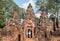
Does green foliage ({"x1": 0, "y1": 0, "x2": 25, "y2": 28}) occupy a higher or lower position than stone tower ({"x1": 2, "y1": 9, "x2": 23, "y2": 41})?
higher

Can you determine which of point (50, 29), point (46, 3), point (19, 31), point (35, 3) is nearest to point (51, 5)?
point (46, 3)

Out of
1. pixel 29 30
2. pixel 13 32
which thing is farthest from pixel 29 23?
pixel 13 32

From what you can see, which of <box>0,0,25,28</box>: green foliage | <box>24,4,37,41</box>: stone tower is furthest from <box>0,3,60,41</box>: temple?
<box>0,0,25,28</box>: green foliage

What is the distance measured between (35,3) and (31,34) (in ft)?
34.8

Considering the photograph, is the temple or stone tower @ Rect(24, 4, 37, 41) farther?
stone tower @ Rect(24, 4, 37, 41)

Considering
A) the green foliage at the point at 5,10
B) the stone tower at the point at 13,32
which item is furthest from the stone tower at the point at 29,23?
the green foliage at the point at 5,10

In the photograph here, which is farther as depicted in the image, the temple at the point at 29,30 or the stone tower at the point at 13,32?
the stone tower at the point at 13,32

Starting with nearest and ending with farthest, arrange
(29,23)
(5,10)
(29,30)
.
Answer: (29,23), (29,30), (5,10)

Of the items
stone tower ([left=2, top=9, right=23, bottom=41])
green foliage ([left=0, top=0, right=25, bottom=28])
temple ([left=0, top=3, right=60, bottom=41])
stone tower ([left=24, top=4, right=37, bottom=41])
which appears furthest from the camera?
green foliage ([left=0, top=0, right=25, bottom=28])

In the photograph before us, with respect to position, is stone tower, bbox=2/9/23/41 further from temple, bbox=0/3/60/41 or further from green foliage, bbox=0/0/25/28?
green foliage, bbox=0/0/25/28

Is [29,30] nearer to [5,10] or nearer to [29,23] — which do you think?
[29,23]

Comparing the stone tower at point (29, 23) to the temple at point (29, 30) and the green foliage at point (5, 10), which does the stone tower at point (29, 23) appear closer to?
the temple at point (29, 30)

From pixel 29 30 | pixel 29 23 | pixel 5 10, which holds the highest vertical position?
pixel 5 10

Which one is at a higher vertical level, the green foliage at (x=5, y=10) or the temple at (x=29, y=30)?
the green foliage at (x=5, y=10)
